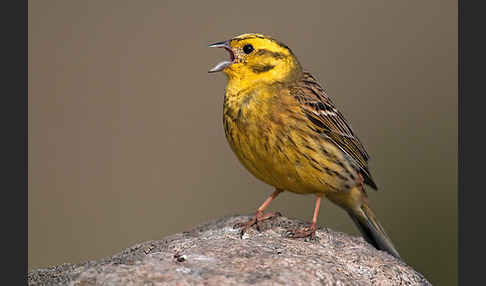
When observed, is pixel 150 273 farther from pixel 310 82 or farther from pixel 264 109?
pixel 310 82

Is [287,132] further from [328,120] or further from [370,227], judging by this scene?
[370,227]

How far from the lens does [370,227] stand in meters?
5.35

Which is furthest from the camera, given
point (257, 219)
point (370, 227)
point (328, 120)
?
point (370, 227)

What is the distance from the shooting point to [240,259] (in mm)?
3773

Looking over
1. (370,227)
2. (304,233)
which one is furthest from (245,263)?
(370,227)

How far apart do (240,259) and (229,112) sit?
56.8 inches

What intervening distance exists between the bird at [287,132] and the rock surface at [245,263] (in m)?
0.25

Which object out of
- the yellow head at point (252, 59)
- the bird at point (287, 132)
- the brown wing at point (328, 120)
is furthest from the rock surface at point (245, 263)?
the yellow head at point (252, 59)

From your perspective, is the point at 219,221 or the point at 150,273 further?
the point at 219,221

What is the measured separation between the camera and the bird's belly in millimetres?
4676

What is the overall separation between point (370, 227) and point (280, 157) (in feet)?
3.93

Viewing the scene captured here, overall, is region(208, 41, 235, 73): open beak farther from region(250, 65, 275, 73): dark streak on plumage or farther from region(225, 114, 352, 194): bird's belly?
region(225, 114, 352, 194): bird's belly

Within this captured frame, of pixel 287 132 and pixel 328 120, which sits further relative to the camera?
pixel 328 120

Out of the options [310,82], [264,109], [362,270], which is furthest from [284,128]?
[362,270]
